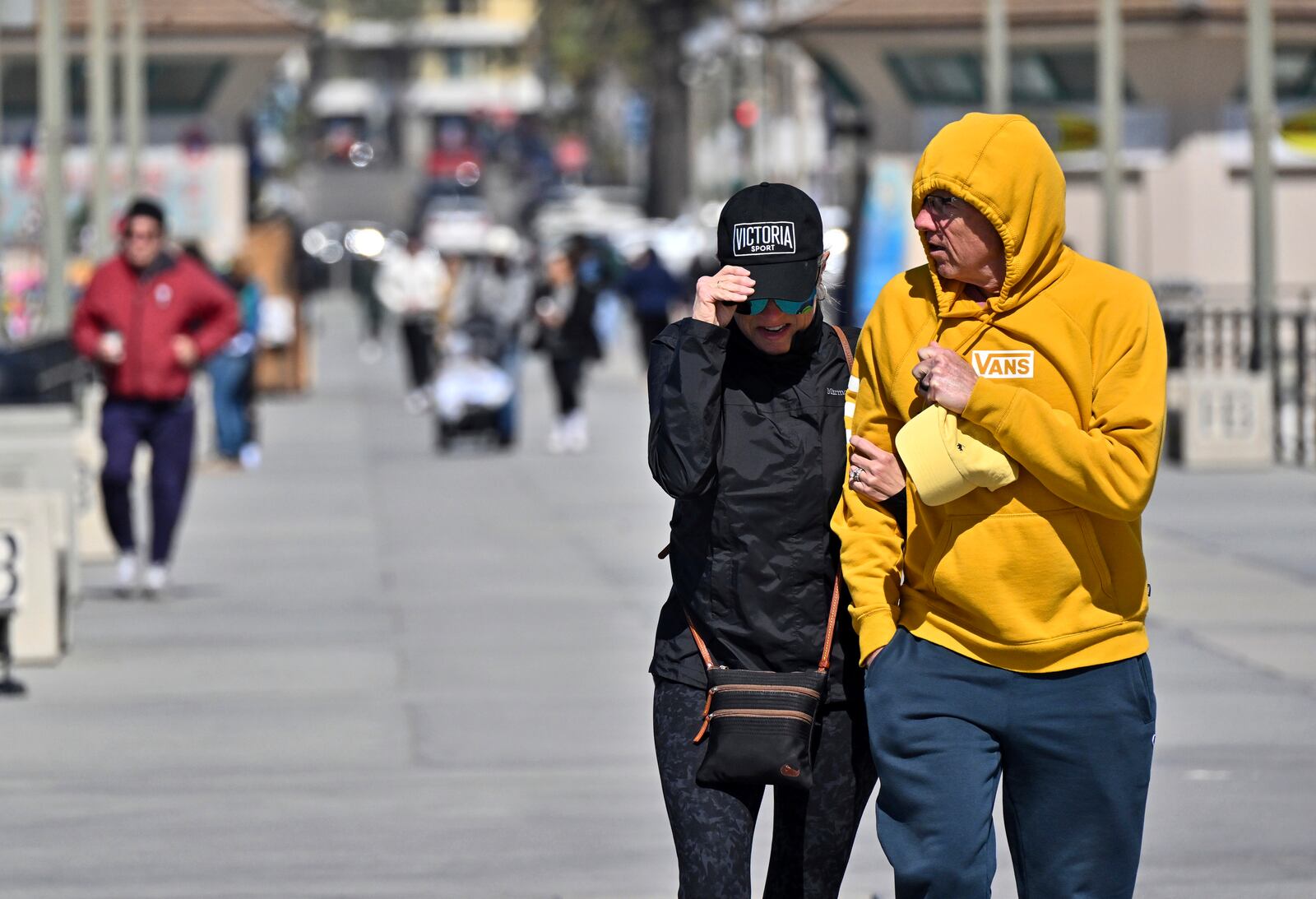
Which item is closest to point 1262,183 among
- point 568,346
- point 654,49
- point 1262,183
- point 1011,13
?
point 1262,183

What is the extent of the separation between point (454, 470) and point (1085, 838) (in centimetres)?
1590

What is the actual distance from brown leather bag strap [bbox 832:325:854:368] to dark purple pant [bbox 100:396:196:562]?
25.2ft

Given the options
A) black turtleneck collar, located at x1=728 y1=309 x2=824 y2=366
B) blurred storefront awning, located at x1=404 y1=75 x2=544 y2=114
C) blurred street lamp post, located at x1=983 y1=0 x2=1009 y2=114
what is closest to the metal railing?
blurred street lamp post, located at x1=983 y1=0 x2=1009 y2=114

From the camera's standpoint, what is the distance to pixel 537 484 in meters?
19.0

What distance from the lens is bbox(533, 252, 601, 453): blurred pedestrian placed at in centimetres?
2197

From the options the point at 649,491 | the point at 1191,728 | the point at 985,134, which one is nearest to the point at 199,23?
the point at 649,491

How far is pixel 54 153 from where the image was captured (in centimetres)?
1714

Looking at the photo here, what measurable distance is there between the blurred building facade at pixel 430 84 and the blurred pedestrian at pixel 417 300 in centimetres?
9336

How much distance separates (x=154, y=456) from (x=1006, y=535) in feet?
27.3

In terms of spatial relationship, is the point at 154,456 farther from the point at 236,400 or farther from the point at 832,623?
the point at 236,400

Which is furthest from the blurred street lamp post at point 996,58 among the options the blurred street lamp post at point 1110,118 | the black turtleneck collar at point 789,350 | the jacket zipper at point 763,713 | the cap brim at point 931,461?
the cap brim at point 931,461

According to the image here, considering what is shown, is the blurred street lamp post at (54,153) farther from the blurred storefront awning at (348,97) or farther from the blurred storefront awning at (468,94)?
the blurred storefront awning at (348,97)

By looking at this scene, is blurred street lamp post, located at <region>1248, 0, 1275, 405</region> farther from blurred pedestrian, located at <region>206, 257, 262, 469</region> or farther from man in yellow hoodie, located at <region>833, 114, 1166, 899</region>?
man in yellow hoodie, located at <region>833, 114, 1166, 899</region>

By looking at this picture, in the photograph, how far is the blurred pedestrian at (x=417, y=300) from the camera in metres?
27.1
